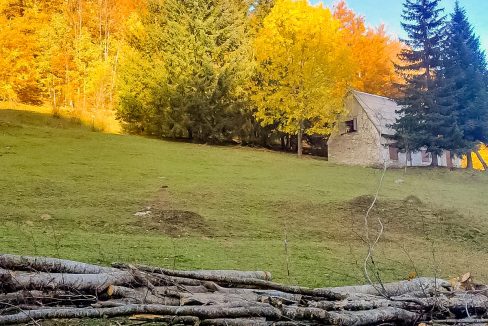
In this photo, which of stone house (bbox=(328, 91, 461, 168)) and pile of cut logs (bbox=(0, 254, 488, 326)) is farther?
stone house (bbox=(328, 91, 461, 168))

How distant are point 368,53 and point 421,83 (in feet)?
31.1

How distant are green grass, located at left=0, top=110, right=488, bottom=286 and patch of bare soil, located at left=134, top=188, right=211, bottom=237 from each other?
69 millimetres

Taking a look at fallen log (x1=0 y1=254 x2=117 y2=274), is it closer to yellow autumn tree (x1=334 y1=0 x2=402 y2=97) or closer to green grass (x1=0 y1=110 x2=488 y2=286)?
green grass (x1=0 y1=110 x2=488 y2=286)

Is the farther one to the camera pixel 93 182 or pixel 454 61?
pixel 454 61

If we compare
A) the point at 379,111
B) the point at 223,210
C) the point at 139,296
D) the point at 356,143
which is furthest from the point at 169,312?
the point at 379,111

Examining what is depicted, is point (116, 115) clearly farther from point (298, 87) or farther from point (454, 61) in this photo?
point (454, 61)

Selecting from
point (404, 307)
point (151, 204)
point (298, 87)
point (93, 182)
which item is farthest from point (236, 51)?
point (404, 307)

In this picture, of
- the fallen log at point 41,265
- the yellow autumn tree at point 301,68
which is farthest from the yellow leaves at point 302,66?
the fallen log at point 41,265

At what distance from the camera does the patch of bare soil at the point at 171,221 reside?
11.3 meters

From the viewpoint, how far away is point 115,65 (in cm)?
3628

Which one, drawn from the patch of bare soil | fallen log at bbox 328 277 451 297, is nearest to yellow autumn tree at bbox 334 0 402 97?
the patch of bare soil

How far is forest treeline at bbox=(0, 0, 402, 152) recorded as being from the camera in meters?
29.0

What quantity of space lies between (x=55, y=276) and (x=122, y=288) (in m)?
0.61

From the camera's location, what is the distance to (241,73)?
30891 mm
